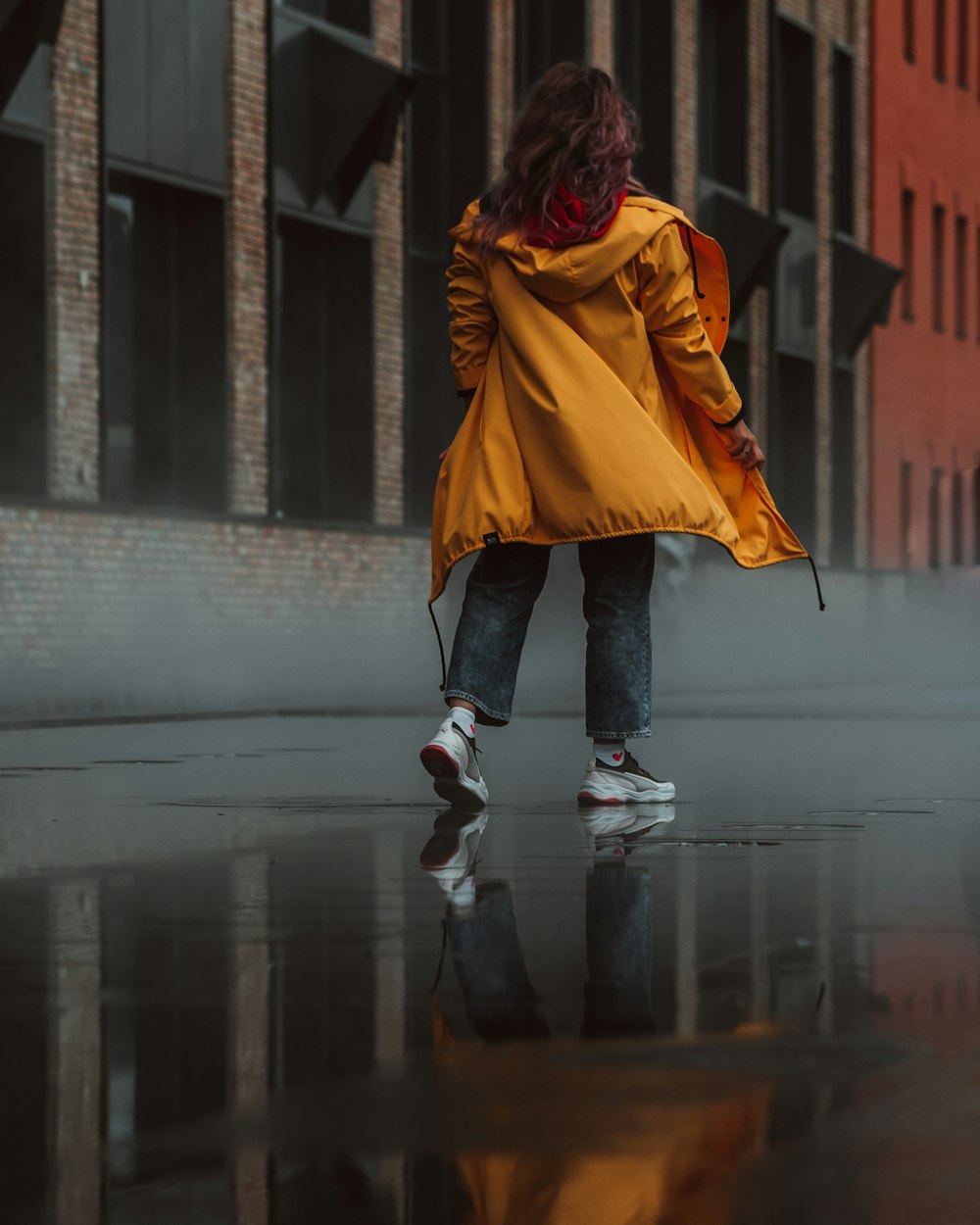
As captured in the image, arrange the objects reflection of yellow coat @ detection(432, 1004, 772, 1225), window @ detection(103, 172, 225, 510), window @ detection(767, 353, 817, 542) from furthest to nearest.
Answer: window @ detection(767, 353, 817, 542) → window @ detection(103, 172, 225, 510) → reflection of yellow coat @ detection(432, 1004, 772, 1225)

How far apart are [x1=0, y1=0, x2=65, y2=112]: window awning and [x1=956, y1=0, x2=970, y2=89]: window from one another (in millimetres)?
26806

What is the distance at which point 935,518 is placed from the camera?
1581 inches

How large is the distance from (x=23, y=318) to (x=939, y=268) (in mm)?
26238

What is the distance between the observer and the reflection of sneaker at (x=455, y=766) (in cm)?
614

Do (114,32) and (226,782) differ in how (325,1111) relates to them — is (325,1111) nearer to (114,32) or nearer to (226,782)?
(226,782)

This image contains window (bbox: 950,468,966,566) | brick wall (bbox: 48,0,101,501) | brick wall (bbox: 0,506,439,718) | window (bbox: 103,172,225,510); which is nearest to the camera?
brick wall (bbox: 0,506,439,718)

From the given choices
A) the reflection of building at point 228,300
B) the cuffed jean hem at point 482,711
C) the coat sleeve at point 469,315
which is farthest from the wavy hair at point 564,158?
the reflection of building at point 228,300

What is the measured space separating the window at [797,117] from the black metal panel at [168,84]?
50.3 ft

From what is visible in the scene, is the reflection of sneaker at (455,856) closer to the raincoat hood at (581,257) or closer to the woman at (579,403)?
the woman at (579,403)

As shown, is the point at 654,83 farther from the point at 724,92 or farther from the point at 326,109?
the point at 326,109

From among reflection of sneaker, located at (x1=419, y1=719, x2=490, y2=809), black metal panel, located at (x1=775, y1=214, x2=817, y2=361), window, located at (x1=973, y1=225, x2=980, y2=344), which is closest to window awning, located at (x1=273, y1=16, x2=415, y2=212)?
black metal panel, located at (x1=775, y1=214, x2=817, y2=361)

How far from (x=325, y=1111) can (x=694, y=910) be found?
5.64 feet

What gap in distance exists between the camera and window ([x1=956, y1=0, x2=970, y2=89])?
40.8m

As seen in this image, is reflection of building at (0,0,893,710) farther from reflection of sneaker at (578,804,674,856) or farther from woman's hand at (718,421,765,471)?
reflection of sneaker at (578,804,674,856)
